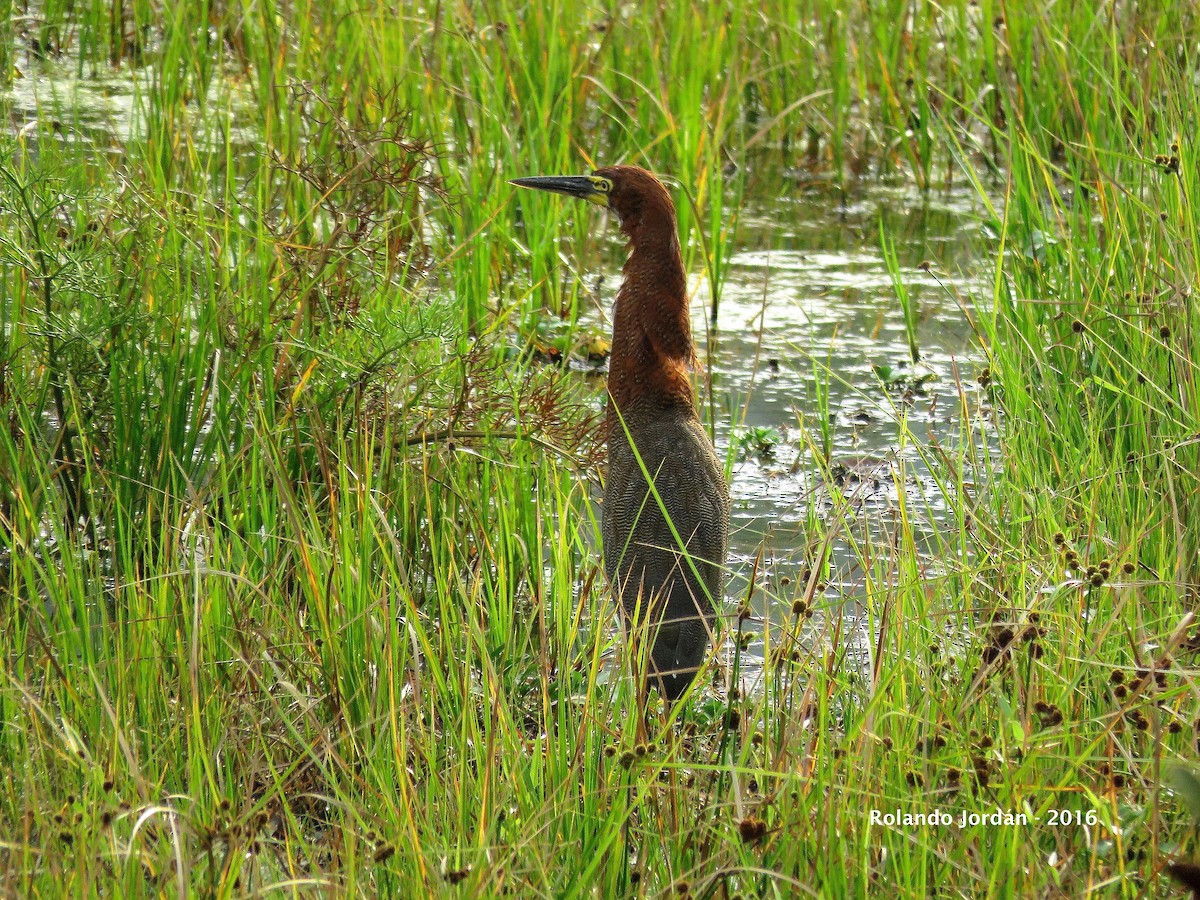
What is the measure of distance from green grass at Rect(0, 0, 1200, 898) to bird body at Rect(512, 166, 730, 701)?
16cm

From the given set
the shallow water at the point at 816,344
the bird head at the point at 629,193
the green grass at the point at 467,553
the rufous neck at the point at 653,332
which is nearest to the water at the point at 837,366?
the shallow water at the point at 816,344

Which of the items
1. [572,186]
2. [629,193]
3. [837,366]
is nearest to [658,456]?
[629,193]

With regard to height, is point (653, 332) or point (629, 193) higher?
point (629, 193)

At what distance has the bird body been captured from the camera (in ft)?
11.7

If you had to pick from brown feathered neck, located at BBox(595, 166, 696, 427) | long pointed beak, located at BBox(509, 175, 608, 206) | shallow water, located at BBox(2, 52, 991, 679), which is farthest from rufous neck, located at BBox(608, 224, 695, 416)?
shallow water, located at BBox(2, 52, 991, 679)

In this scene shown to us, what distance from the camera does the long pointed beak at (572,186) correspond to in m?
4.18

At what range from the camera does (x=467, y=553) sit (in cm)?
397

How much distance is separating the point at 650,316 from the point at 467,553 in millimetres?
747

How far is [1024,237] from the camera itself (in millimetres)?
5156

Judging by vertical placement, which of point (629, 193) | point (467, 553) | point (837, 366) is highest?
point (629, 193)

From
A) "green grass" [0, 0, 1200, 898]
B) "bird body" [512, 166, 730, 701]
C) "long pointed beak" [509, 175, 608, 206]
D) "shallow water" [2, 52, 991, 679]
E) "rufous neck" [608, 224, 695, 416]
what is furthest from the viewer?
"shallow water" [2, 52, 991, 679]

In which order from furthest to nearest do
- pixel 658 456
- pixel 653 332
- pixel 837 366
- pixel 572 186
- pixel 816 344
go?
pixel 816 344
pixel 837 366
pixel 572 186
pixel 653 332
pixel 658 456

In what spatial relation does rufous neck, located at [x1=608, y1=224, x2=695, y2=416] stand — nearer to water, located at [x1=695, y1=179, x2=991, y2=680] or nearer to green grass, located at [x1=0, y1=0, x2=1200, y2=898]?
green grass, located at [x1=0, y1=0, x2=1200, y2=898]

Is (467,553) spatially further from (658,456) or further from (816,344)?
(816,344)
